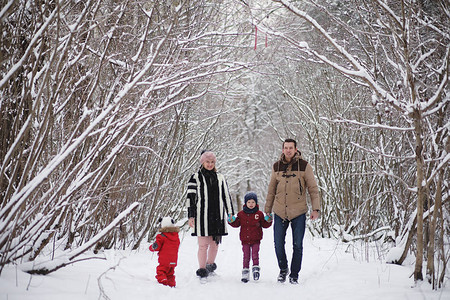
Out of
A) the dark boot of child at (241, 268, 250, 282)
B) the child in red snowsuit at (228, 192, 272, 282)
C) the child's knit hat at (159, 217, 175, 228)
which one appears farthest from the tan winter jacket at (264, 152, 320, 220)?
the child's knit hat at (159, 217, 175, 228)

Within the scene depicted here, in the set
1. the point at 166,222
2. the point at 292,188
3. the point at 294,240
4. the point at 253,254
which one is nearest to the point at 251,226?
the point at 253,254

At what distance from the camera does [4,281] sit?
2.52m

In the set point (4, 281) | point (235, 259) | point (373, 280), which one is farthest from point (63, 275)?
point (235, 259)

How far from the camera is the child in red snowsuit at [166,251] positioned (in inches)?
152

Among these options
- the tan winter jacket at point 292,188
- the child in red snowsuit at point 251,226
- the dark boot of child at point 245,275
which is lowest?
the dark boot of child at point 245,275

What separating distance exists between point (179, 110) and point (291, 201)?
248cm

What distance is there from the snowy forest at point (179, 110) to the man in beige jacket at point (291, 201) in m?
0.59

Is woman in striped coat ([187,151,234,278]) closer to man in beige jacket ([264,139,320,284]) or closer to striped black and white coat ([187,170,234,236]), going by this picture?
striped black and white coat ([187,170,234,236])

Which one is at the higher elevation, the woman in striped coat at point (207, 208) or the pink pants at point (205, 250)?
the woman in striped coat at point (207, 208)

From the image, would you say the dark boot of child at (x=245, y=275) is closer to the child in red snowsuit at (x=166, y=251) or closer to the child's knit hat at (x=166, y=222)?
the child in red snowsuit at (x=166, y=251)

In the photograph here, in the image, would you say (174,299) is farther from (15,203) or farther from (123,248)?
(123,248)

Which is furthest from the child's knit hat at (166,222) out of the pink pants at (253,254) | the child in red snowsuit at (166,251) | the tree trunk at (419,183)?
the tree trunk at (419,183)

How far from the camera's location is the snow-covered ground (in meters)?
2.73

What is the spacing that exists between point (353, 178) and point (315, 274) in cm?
325
